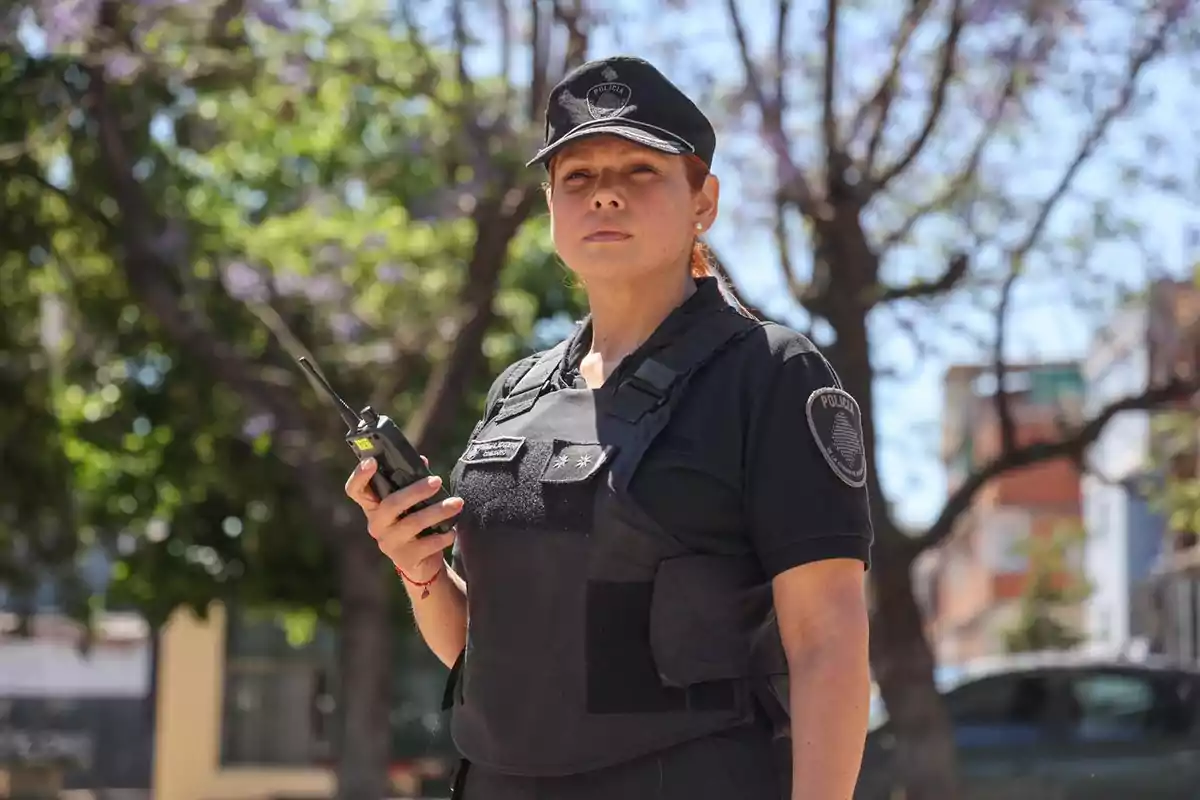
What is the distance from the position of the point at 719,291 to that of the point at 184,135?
975 centimetres

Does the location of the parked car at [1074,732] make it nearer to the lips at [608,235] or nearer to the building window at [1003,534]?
the lips at [608,235]

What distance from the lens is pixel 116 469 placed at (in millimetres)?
15188

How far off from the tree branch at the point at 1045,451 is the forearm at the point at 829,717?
24.8ft

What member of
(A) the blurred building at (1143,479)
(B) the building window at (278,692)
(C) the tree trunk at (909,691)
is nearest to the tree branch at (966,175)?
(A) the blurred building at (1143,479)

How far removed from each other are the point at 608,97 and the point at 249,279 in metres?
9.69

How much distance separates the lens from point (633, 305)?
2.28 meters

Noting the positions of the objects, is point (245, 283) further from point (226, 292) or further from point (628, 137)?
point (628, 137)

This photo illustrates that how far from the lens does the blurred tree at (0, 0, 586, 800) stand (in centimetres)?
1024

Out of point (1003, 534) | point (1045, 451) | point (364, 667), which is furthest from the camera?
point (1003, 534)

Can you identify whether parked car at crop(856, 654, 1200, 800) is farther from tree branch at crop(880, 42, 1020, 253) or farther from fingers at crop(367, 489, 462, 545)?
fingers at crop(367, 489, 462, 545)

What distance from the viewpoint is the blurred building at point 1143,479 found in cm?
1080

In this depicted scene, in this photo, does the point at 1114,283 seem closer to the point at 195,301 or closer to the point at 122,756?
the point at 195,301

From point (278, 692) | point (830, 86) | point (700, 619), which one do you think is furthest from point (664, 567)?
point (278, 692)

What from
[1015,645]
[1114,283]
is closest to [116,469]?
[1114,283]
